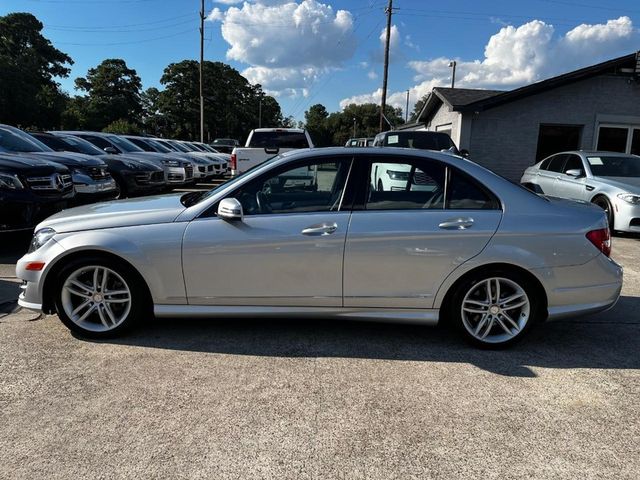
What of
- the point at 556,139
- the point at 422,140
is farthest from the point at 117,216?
the point at 556,139

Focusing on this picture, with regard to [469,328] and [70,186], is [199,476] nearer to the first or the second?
[469,328]

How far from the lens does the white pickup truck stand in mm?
11383

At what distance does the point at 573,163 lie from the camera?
392 inches

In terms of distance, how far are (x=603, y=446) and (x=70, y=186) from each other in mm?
7333

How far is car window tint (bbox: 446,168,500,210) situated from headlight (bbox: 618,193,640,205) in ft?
19.8

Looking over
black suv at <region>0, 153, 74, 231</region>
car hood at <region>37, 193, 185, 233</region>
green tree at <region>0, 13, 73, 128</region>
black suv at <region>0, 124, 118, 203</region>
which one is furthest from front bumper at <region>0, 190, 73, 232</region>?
green tree at <region>0, 13, 73, 128</region>

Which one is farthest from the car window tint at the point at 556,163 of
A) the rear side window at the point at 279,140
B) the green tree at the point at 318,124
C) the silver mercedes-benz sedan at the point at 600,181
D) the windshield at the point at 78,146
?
the green tree at the point at 318,124

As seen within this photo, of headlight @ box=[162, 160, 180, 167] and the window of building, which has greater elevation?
the window of building

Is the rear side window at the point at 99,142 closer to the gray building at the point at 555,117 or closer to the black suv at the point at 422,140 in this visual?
the black suv at the point at 422,140

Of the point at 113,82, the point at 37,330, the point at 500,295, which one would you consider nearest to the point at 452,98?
the point at 500,295

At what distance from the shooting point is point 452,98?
58.7 feet

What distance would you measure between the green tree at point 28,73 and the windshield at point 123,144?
31000mm

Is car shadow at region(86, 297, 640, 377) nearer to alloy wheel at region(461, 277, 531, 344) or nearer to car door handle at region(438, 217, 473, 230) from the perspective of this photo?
alloy wheel at region(461, 277, 531, 344)

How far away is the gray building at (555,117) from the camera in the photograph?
16078 mm
